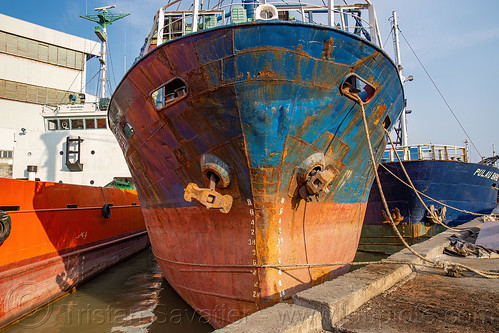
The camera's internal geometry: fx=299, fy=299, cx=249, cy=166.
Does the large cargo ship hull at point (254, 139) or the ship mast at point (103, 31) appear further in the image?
the ship mast at point (103, 31)

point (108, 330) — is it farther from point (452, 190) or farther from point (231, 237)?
point (452, 190)

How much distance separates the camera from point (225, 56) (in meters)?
3.51

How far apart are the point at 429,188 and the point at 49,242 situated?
10.5m

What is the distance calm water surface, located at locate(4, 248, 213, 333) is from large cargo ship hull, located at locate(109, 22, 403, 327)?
0.53 m

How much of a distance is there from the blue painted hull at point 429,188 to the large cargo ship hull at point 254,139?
5639mm

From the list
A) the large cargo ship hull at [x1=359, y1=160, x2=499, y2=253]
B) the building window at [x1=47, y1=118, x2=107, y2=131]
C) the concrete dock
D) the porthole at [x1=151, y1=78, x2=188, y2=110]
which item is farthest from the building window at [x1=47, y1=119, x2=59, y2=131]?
the concrete dock

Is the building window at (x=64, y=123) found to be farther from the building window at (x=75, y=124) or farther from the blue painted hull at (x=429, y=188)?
the blue painted hull at (x=429, y=188)

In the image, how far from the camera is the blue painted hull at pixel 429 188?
945 cm

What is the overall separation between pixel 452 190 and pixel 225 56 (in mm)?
9695

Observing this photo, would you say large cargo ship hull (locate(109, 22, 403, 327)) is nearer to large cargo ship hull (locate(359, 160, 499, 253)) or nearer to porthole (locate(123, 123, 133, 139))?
porthole (locate(123, 123, 133, 139))

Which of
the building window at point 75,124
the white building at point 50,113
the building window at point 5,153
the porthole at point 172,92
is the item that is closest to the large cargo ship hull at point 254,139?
the porthole at point 172,92

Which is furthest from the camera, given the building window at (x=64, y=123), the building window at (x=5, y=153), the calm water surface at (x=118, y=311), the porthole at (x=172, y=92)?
the building window at (x=5, y=153)

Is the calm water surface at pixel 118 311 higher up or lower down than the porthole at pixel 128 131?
lower down

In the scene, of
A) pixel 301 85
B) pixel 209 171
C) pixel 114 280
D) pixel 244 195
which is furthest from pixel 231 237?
pixel 114 280
